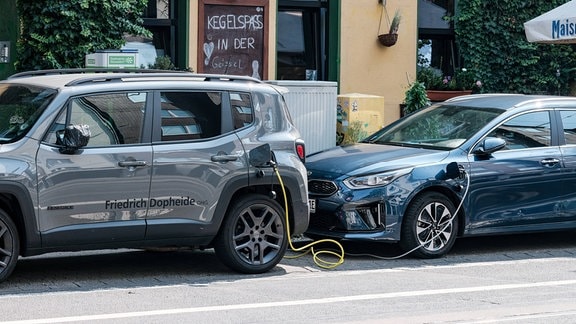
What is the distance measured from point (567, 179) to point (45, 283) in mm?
5770

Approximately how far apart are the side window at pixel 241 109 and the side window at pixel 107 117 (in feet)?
2.88

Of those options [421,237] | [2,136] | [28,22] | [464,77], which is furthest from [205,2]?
[2,136]

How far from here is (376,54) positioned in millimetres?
17812

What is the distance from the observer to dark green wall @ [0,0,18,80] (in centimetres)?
1518

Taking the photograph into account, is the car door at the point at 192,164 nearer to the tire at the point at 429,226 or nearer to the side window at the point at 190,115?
the side window at the point at 190,115

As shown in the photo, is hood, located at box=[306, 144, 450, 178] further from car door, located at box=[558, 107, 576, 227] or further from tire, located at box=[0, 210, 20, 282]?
tire, located at box=[0, 210, 20, 282]

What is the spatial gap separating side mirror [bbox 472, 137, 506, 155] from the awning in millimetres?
3642

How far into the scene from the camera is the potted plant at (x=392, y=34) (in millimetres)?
17547

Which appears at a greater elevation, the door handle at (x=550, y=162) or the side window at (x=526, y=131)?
the side window at (x=526, y=131)

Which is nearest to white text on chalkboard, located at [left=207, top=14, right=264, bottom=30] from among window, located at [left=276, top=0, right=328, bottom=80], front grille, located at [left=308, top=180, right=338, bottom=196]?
window, located at [left=276, top=0, right=328, bottom=80]

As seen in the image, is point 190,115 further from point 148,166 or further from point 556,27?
point 556,27

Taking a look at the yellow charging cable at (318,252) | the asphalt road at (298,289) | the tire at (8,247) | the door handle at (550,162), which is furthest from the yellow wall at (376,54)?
the tire at (8,247)

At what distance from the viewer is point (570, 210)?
39.3ft

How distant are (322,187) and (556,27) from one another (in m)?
5.26
